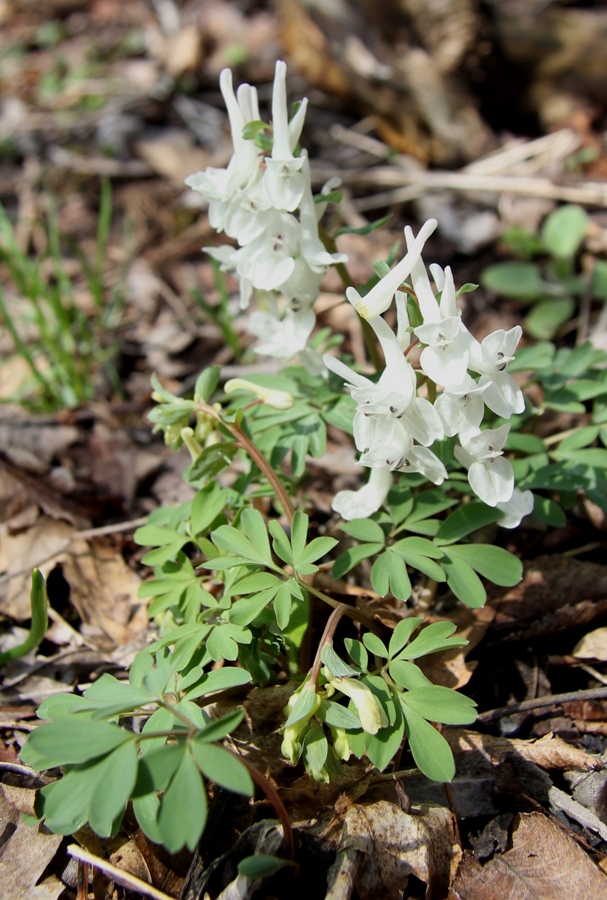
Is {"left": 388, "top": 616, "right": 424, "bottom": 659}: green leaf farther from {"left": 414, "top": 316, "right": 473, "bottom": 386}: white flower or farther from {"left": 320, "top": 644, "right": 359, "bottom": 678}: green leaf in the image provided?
{"left": 414, "top": 316, "right": 473, "bottom": 386}: white flower

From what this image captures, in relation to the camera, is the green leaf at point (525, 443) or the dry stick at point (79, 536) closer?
the green leaf at point (525, 443)

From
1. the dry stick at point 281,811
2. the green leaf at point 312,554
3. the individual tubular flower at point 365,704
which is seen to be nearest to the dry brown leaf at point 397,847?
the dry stick at point 281,811

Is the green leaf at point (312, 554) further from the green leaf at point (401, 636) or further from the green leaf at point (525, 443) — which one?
the green leaf at point (525, 443)

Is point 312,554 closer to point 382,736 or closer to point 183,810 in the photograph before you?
point 382,736

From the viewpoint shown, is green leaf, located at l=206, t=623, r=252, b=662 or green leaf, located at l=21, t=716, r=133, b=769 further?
green leaf, located at l=206, t=623, r=252, b=662

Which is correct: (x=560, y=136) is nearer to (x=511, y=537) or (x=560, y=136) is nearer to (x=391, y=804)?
(x=511, y=537)

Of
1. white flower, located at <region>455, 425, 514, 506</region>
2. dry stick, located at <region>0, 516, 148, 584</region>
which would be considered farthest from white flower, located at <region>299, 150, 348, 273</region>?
dry stick, located at <region>0, 516, 148, 584</region>
